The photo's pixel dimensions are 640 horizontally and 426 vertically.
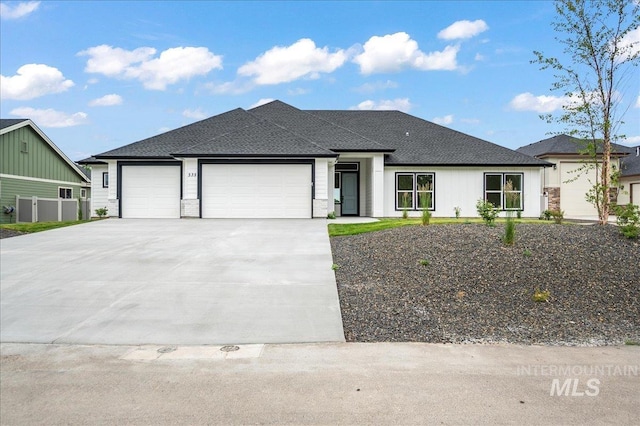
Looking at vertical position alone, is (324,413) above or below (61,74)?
below

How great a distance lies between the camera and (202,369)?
4320 mm

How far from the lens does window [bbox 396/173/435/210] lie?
1997 cm

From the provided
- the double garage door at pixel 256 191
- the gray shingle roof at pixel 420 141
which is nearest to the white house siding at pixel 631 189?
the gray shingle roof at pixel 420 141

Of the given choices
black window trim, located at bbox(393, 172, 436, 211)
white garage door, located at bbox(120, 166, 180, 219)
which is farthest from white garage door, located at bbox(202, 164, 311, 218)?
black window trim, located at bbox(393, 172, 436, 211)

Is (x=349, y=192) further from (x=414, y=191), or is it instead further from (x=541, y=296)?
(x=541, y=296)

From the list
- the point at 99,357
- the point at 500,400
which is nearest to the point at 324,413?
the point at 500,400

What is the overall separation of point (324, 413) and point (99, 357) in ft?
9.27

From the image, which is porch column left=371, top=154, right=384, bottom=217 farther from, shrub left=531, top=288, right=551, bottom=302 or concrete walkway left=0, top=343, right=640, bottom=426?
concrete walkway left=0, top=343, right=640, bottom=426

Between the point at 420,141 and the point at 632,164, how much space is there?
16113mm

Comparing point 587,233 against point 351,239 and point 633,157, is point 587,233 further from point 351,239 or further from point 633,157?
point 633,157

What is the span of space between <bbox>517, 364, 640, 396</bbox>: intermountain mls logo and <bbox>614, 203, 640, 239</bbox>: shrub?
5395 millimetres

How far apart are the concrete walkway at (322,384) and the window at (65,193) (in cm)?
2646

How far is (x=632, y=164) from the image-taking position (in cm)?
2767

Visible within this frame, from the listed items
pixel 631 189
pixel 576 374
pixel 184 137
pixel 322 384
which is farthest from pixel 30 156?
pixel 631 189
